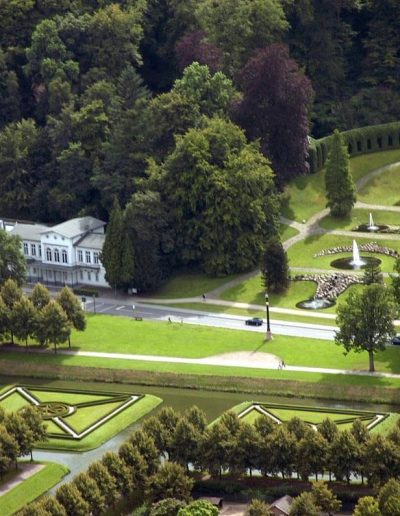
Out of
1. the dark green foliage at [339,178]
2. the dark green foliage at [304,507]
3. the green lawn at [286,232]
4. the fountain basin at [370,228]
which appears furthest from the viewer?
the dark green foliage at [339,178]

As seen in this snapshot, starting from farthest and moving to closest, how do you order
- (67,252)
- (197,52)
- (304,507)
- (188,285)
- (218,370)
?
(197,52), (67,252), (188,285), (218,370), (304,507)

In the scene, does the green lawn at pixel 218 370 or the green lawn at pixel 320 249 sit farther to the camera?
the green lawn at pixel 320 249

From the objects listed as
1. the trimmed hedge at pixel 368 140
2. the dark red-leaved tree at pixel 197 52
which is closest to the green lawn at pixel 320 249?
the trimmed hedge at pixel 368 140

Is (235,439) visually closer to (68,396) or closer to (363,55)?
(68,396)

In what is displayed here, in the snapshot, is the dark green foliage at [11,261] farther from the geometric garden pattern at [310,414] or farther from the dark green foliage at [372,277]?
the geometric garden pattern at [310,414]

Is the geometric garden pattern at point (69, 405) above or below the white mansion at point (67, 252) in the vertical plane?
below

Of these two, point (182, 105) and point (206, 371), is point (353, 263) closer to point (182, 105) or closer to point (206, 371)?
point (182, 105)

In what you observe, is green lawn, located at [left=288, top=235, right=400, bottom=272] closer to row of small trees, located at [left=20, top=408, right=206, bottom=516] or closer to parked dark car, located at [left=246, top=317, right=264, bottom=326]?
parked dark car, located at [left=246, top=317, right=264, bottom=326]

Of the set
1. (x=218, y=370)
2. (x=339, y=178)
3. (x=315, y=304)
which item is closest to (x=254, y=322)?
(x=315, y=304)
